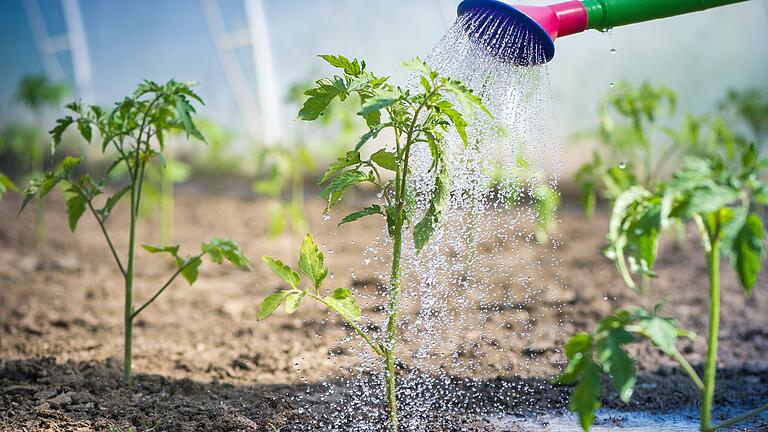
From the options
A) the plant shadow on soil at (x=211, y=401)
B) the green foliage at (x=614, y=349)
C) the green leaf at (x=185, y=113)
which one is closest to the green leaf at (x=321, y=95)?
the green leaf at (x=185, y=113)

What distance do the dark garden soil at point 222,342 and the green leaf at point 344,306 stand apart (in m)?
0.52

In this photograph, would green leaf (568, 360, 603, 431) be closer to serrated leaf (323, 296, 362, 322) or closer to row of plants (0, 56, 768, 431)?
row of plants (0, 56, 768, 431)

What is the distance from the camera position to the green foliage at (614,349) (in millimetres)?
1664

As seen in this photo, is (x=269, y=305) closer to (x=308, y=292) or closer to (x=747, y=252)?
(x=308, y=292)

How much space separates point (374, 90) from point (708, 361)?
1.04 meters

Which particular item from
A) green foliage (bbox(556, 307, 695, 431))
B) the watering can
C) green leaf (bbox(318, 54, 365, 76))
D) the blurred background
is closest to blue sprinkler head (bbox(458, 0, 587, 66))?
the watering can

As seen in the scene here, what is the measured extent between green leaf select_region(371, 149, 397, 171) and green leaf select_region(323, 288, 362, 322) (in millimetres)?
360

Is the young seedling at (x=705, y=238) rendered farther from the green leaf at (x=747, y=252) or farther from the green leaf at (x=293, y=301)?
the green leaf at (x=293, y=301)

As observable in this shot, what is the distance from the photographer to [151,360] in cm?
306

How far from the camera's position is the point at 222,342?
11.0 feet

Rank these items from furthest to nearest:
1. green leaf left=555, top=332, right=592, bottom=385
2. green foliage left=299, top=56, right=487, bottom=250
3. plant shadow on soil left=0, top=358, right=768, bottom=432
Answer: plant shadow on soil left=0, top=358, right=768, bottom=432
green foliage left=299, top=56, right=487, bottom=250
green leaf left=555, top=332, right=592, bottom=385

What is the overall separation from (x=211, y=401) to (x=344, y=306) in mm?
769

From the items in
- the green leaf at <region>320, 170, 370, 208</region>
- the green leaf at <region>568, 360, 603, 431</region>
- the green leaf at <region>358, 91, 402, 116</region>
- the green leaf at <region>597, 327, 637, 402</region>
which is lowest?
the green leaf at <region>568, 360, 603, 431</region>

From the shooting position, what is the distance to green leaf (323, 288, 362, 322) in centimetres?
203
